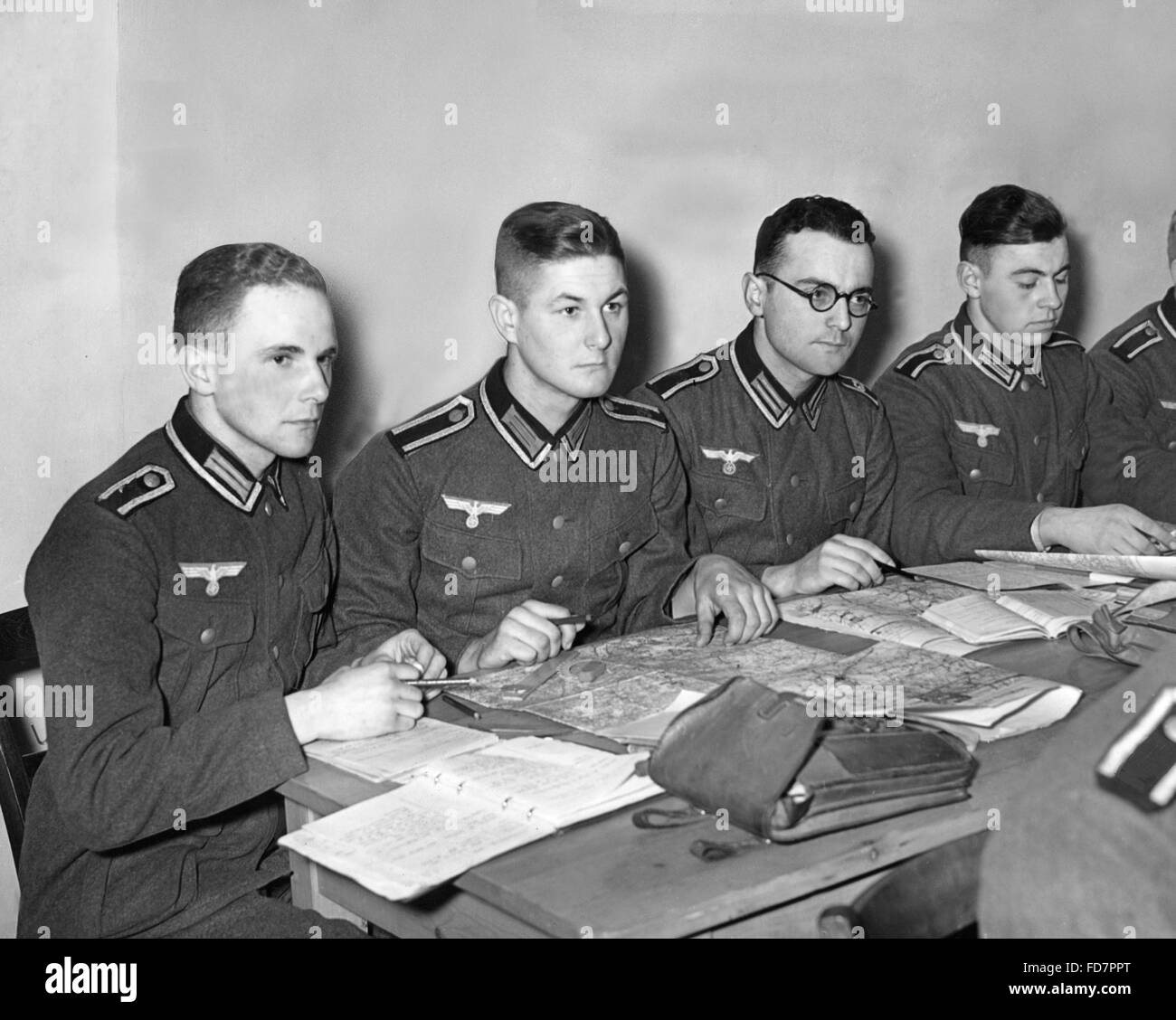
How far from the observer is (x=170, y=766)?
194 cm

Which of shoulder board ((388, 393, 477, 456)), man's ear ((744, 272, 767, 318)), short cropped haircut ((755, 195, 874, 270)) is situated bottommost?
shoulder board ((388, 393, 477, 456))

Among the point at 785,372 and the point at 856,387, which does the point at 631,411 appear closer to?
the point at 785,372

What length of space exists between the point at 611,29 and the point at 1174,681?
3.08 meters

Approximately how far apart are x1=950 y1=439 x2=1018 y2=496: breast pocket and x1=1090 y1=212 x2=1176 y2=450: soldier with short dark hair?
59 cm

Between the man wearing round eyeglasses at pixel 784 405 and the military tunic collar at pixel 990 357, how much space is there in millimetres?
542

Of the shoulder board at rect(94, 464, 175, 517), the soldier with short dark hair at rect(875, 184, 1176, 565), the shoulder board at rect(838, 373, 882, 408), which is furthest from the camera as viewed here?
the soldier with short dark hair at rect(875, 184, 1176, 565)

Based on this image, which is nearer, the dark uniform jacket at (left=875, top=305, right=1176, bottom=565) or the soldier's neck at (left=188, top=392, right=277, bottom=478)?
the soldier's neck at (left=188, top=392, right=277, bottom=478)

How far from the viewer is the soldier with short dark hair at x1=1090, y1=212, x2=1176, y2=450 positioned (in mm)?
4160

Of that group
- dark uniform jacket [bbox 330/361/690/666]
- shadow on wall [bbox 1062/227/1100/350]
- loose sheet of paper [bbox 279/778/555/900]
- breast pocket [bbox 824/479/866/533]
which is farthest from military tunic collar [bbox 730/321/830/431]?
shadow on wall [bbox 1062/227/1100/350]

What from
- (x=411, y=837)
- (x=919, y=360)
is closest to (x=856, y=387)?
(x=919, y=360)

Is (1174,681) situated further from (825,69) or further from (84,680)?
(825,69)

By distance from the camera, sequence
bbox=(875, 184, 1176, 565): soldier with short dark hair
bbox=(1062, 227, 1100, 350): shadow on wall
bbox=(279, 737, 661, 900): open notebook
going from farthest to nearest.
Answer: bbox=(1062, 227, 1100, 350): shadow on wall < bbox=(875, 184, 1176, 565): soldier with short dark hair < bbox=(279, 737, 661, 900): open notebook

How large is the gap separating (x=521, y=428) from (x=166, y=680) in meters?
0.94

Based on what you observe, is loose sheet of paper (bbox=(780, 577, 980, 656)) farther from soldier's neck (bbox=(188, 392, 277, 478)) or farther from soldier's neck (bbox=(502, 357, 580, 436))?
soldier's neck (bbox=(188, 392, 277, 478))
